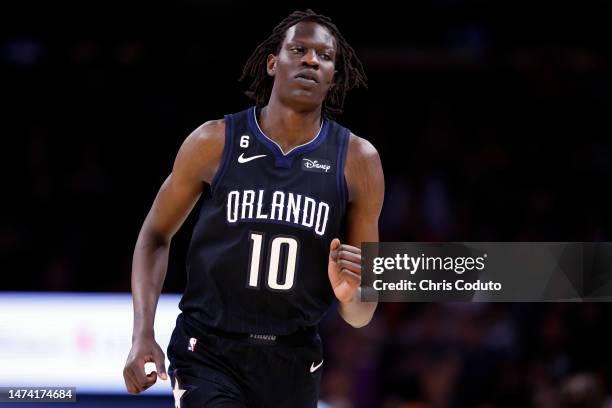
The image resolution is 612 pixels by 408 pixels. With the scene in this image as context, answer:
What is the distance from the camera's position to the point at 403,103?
9.48 m

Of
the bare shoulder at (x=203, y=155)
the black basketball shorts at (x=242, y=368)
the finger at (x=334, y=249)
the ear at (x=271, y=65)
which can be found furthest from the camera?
the ear at (x=271, y=65)

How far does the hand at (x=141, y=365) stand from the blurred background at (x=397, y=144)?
3.57 metres

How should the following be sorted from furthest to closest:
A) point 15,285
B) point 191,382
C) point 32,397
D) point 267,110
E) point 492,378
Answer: point 15,285
point 492,378
point 32,397
point 267,110
point 191,382

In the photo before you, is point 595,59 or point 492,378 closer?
point 492,378

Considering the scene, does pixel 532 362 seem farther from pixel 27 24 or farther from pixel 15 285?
pixel 27 24

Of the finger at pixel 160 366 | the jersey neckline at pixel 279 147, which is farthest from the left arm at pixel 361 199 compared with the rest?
the finger at pixel 160 366

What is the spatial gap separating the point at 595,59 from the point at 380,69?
1944 mm

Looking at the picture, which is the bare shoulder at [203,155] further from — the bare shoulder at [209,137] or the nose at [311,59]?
the nose at [311,59]

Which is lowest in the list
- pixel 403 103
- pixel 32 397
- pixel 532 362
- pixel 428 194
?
pixel 32 397

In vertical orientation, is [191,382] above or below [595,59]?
below

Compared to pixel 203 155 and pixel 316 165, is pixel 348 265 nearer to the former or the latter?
pixel 316 165

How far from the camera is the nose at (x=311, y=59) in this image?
4.07 metres

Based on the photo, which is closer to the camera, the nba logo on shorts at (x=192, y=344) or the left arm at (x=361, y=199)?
the nba logo on shorts at (x=192, y=344)

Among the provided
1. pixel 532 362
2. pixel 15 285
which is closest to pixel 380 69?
pixel 532 362
